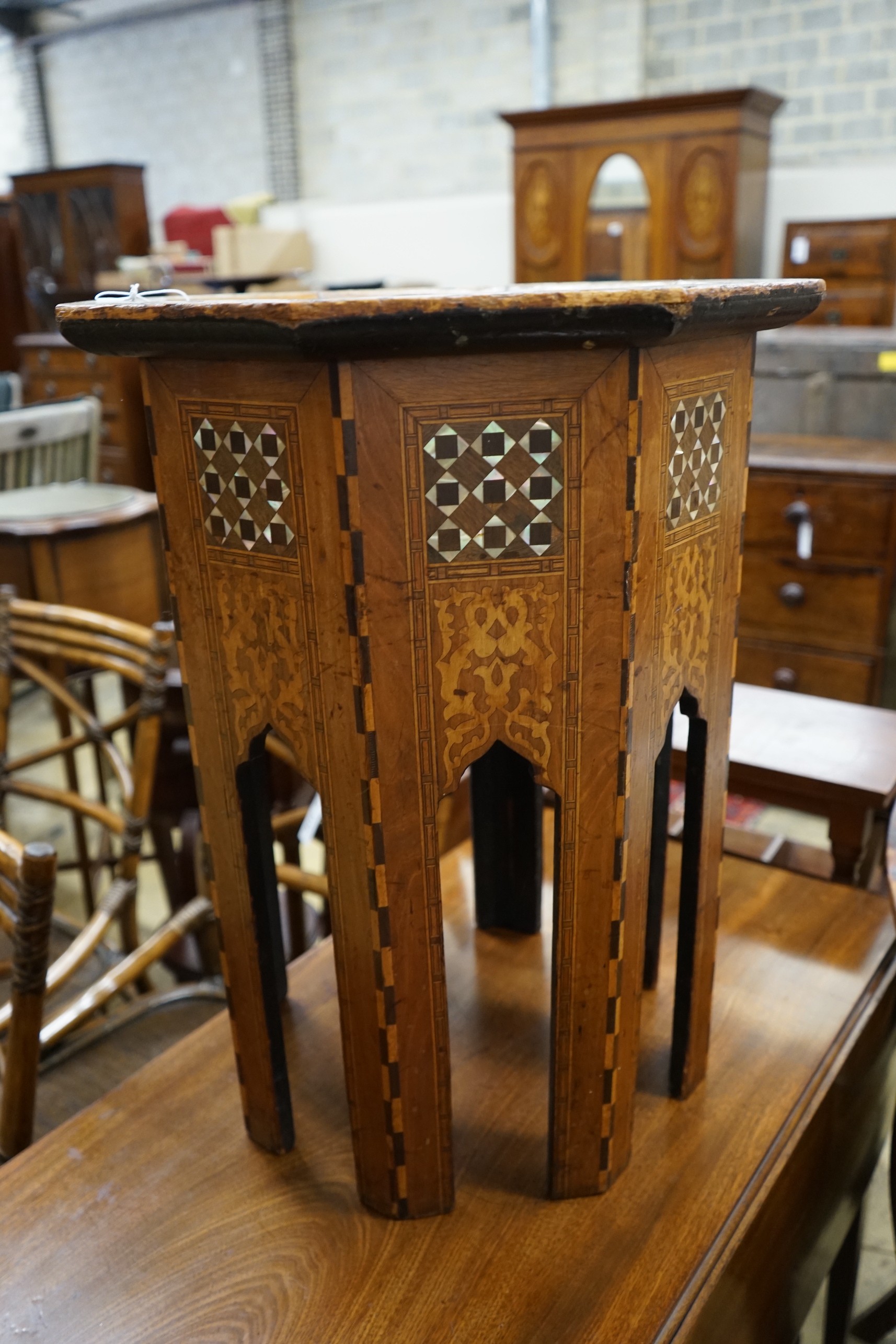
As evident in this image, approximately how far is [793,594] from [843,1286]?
1725 millimetres

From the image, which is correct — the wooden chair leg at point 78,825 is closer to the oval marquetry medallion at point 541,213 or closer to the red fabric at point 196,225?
the oval marquetry medallion at point 541,213

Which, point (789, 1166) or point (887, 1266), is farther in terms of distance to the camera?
point (887, 1266)

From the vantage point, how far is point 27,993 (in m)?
0.87

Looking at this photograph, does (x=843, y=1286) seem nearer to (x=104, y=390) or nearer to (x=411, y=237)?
(x=104, y=390)

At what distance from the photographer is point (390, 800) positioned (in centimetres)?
65

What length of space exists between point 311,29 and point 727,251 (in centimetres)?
383

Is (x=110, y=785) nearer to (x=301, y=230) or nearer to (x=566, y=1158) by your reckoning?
(x=566, y=1158)

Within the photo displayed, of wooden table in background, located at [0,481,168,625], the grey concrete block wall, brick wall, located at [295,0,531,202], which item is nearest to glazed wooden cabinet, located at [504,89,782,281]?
the grey concrete block wall

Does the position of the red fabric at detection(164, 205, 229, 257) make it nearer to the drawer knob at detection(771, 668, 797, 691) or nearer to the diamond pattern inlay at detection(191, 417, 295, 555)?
the drawer knob at detection(771, 668, 797, 691)

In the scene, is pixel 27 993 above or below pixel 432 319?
below

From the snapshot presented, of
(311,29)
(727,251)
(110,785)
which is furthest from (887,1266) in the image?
(311,29)

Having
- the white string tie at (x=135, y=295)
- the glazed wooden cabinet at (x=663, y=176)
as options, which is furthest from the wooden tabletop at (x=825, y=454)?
the white string tie at (x=135, y=295)

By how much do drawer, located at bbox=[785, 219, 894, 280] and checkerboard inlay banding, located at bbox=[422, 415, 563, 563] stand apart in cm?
349

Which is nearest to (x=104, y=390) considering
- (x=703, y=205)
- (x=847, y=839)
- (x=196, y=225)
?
(x=196, y=225)
